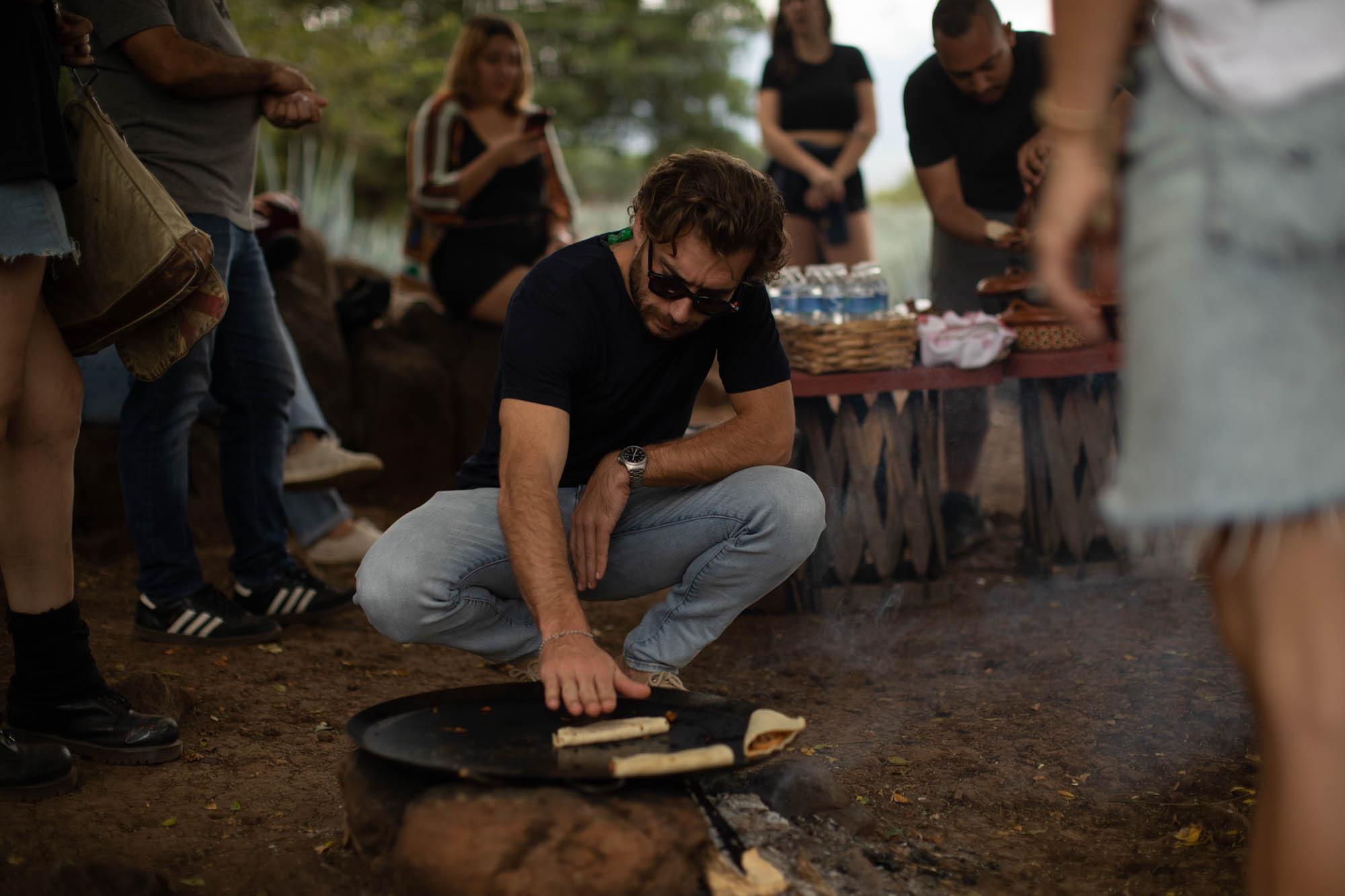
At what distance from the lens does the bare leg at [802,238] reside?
551 centimetres

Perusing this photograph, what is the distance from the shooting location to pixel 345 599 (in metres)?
3.85

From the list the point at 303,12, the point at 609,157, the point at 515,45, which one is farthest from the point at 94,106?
the point at 609,157

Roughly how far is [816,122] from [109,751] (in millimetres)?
3969

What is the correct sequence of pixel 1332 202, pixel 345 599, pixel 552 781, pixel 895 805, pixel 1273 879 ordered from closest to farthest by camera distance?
pixel 1332 202, pixel 1273 879, pixel 552 781, pixel 895 805, pixel 345 599

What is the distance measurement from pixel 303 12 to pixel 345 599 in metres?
9.84

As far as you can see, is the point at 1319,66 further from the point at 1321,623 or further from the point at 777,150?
the point at 777,150

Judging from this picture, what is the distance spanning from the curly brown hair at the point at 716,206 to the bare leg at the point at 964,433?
1.92 metres

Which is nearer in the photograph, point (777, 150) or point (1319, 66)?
point (1319, 66)

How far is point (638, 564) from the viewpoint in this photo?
9.08ft

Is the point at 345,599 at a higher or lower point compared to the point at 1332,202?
lower

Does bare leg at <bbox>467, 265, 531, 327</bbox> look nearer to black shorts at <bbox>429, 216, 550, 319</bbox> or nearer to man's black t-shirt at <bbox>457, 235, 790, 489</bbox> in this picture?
black shorts at <bbox>429, 216, 550, 319</bbox>

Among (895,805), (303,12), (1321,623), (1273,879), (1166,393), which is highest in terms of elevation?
(303,12)

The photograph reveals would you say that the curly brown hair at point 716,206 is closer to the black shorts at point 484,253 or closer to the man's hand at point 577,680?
the man's hand at point 577,680

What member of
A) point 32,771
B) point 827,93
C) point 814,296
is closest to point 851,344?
point 814,296
